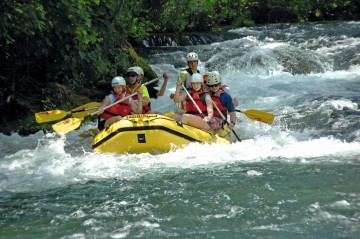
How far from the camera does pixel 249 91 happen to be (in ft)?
40.7

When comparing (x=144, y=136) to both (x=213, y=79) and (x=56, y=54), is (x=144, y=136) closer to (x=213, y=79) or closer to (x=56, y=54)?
(x=213, y=79)

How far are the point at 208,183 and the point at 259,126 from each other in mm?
4372

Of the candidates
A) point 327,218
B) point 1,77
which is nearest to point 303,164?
point 327,218

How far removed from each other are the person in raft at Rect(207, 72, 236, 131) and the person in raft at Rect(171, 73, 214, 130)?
160 millimetres

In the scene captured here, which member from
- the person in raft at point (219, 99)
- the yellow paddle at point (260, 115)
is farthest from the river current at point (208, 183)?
the person in raft at point (219, 99)

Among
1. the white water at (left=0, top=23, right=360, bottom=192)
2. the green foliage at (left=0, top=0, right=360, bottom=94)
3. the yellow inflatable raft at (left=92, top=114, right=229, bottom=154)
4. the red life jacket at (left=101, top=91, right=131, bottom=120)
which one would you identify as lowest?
the white water at (left=0, top=23, right=360, bottom=192)

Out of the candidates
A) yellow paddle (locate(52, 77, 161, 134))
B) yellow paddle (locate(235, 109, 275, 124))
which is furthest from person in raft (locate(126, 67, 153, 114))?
yellow paddle (locate(235, 109, 275, 124))

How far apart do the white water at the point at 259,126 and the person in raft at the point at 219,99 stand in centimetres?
53

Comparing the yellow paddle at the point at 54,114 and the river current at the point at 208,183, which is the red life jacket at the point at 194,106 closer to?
the river current at the point at 208,183

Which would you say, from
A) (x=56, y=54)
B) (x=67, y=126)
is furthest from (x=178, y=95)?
(x=56, y=54)

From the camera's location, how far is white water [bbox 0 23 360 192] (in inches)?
249

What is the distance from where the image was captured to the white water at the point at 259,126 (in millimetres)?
6312

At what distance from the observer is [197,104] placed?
7.70 meters

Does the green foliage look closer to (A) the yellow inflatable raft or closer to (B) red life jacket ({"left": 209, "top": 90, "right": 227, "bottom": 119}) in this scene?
(A) the yellow inflatable raft
